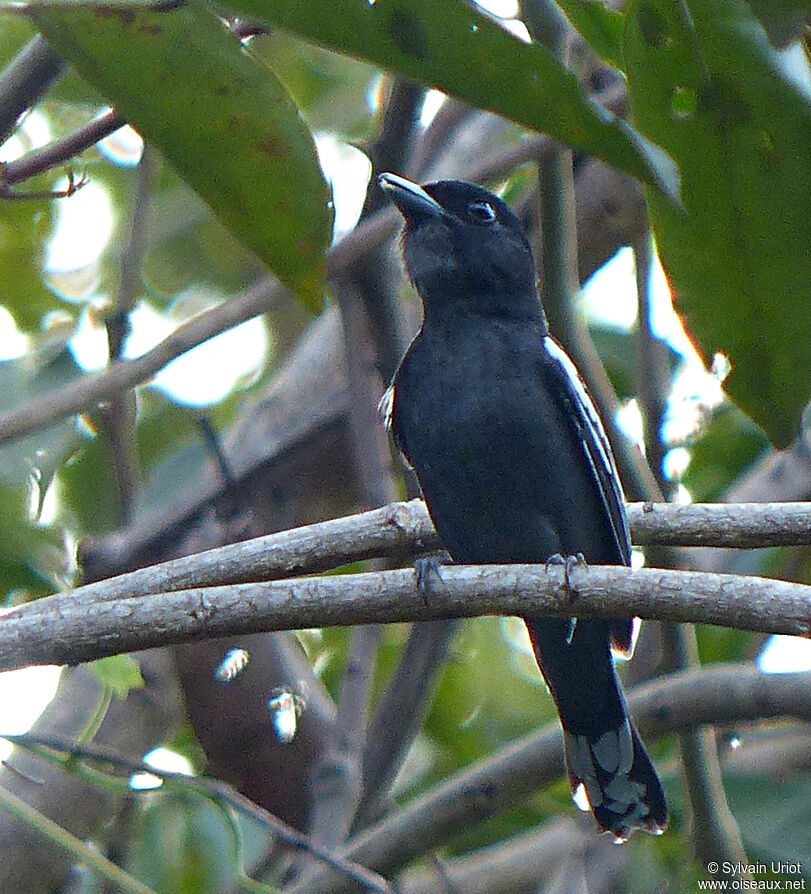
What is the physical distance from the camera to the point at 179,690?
484 cm

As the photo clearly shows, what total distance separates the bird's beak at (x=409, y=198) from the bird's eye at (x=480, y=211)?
0.12m

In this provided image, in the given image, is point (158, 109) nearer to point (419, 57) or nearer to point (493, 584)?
point (419, 57)

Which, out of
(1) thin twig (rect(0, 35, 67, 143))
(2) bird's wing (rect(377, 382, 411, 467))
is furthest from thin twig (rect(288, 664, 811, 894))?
(1) thin twig (rect(0, 35, 67, 143))

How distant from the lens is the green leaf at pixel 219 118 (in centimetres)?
253

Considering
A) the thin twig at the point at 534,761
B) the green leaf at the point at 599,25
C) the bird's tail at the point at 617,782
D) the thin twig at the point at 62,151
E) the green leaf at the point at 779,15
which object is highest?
the thin twig at the point at 62,151

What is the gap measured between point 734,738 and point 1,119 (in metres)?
3.93

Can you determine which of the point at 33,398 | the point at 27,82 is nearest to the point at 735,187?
the point at 27,82

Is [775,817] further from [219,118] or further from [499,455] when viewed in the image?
[219,118]

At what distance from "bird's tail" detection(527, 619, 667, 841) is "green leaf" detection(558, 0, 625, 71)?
185 cm

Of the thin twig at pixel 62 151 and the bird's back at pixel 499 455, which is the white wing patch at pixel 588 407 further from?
the thin twig at pixel 62 151

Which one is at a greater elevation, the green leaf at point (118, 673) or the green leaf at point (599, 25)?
the green leaf at point (599, 25)

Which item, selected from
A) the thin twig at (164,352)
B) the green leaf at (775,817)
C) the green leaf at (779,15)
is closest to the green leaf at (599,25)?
the green leaf at (779,15)

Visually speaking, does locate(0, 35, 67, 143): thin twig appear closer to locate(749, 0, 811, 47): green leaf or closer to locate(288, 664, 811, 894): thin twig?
locate(749, 0, 811, 47): green leaf

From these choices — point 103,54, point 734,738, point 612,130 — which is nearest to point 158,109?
point 103,54
